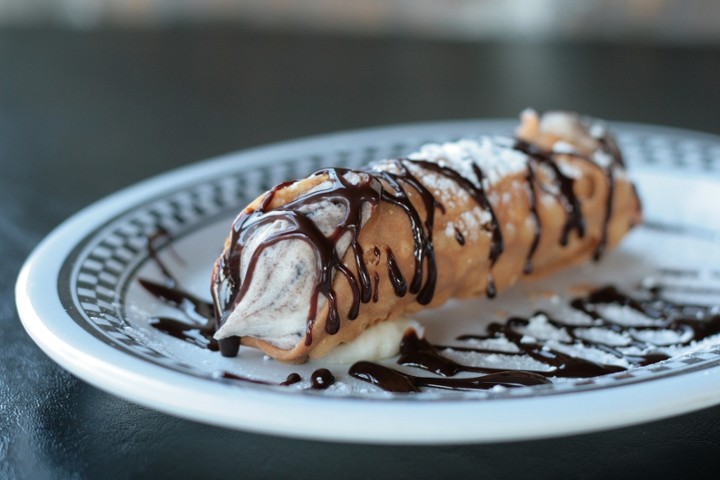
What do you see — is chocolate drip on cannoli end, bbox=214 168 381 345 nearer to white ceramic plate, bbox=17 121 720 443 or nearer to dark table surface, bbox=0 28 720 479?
white ceramic plate, bbox=17 121 720 443

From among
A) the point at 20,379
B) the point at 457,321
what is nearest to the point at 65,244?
the point at 20,379

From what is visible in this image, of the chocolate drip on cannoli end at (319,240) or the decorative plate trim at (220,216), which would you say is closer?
the decorative plate trim at (220,216)

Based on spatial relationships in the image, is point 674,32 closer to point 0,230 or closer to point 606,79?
point 606,79

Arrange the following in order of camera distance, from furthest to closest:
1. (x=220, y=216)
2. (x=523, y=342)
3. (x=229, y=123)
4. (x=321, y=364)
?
(x=229, y=123), (x=220, y=216), (x=523, y=342), (x=321, y=364)

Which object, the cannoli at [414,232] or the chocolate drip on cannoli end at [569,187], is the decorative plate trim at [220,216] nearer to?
the cannoli at [414,232]

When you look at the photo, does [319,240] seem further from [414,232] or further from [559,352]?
[559,352]

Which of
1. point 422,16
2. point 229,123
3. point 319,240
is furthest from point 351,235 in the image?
point 422,16

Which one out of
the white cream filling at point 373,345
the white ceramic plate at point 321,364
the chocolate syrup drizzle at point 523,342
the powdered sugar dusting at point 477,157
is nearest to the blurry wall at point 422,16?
the white ceramic plate at point 321,364
